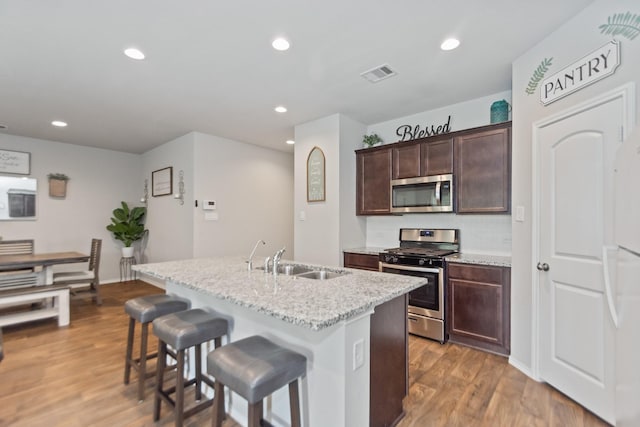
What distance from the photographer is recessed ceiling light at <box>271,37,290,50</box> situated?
2.29 m

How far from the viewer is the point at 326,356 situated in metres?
1.42

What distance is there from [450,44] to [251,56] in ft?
5.29

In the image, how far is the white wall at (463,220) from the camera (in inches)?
130

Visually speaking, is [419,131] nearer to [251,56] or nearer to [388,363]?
[251,56]

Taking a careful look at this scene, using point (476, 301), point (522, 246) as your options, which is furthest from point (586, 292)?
point (476, 301)

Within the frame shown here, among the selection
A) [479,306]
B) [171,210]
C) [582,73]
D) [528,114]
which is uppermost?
[582,73]

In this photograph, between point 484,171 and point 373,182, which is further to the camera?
point 373,182

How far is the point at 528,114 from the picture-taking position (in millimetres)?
2475

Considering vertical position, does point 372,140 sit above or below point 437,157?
above

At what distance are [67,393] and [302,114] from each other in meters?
3.51

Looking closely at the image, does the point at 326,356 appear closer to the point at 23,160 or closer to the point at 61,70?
the point at 61,70

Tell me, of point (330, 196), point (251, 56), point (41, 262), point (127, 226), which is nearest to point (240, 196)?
point (330, 196)

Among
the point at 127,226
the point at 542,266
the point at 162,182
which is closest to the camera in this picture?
the point at 542,266

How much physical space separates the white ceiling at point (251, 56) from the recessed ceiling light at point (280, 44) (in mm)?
50
